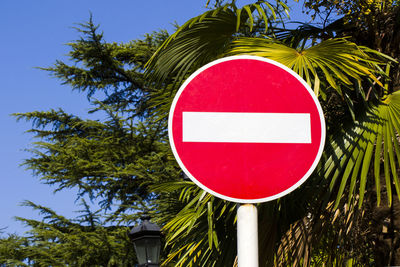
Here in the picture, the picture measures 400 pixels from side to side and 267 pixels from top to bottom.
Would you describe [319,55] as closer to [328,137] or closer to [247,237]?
[328,137]

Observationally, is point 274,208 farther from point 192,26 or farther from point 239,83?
point 239,83

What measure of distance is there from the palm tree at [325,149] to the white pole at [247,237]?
2279mm

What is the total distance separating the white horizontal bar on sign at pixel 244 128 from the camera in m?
1.83

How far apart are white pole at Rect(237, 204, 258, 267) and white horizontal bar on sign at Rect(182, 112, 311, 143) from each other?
0.22m

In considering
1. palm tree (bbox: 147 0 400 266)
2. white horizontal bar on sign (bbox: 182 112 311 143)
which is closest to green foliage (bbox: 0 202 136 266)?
palm tree (bbox: 147 0 400 266)

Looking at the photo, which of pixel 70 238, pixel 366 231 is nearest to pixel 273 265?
pixel 366 231

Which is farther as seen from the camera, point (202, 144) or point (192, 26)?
point (192, 26)

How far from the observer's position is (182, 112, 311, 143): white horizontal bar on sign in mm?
1832

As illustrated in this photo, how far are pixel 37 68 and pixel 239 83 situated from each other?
16.5m

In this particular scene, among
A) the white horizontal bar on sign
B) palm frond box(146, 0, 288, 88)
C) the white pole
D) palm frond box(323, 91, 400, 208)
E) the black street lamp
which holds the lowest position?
the white pole

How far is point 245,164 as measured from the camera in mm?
1814

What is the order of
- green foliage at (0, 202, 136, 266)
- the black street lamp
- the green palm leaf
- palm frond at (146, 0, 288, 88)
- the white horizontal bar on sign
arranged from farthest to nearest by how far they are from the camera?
1. green foliage at (0, 202, 136, 266)
2. the black street lamp
3. palm frond at (146, 0, 288, 88)
4. the green palm leaf
5. the white horizontal bar on sign

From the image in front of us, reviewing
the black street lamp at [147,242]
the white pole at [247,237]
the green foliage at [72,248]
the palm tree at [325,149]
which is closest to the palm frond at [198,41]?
the palm tree at [325,149]

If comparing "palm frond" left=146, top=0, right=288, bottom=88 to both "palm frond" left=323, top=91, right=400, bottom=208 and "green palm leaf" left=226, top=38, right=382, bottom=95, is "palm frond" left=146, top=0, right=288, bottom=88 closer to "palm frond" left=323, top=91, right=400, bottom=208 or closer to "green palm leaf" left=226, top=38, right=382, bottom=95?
"green palm leaf" left=226, top=38, right=382, bottom=95
